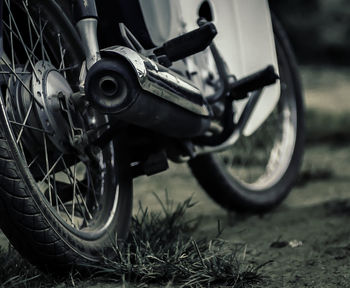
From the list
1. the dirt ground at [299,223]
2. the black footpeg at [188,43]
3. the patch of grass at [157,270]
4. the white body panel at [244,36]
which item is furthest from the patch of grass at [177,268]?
the white body panel at [244,36]

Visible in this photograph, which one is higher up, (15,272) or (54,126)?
(54,126)

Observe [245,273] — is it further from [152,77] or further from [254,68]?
[254,68]

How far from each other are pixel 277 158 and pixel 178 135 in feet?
3.68

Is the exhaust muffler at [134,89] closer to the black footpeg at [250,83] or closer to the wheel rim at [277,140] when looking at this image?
the black footpeg at [250,83]

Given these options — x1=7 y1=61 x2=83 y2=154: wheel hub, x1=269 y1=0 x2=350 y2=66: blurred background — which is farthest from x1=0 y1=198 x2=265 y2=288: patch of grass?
x1=269 y1=0 x2=350 y2=66: blurred background

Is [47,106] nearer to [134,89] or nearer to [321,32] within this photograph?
[134,89]

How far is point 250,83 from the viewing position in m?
2.56

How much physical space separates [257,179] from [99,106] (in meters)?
1.58

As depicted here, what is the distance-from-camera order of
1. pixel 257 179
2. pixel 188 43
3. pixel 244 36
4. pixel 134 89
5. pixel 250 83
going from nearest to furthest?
pixel 134 89 < pixel 188 43 < pixel 250 83 < pixel 244 36 < pixel 257 179

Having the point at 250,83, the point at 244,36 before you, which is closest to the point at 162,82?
the point at 250,83

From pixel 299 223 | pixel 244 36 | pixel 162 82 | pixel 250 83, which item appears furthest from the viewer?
pixel 244 36

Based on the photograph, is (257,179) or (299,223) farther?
(257,179)

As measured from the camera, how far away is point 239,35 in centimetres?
280

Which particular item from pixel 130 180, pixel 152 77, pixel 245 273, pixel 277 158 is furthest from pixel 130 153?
pixel 277 158
